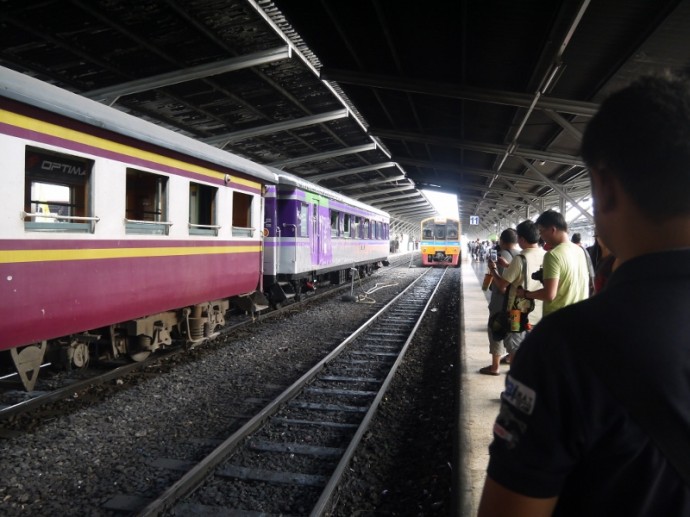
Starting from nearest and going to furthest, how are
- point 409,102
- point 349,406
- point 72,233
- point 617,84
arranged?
point 72,233 < point 349,406 < point 617,84 < point 409,102

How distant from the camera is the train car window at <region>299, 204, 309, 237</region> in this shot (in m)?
12.0

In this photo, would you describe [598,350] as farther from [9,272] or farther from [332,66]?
[332,66]

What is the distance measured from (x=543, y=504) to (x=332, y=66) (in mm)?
10275

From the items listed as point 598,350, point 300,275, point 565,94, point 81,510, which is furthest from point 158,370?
point 565,94

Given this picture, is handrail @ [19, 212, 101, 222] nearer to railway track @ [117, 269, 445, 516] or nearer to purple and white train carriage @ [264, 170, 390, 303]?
railway track @ [117, 269, 445, 516]

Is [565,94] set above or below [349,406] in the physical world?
above

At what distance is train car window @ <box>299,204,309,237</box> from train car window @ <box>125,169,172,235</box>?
5415mm

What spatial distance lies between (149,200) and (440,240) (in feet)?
80.4

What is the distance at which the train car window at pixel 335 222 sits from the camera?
50.7ft

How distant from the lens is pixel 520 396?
95 centimetres

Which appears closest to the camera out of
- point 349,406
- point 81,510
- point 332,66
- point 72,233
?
point 81,510

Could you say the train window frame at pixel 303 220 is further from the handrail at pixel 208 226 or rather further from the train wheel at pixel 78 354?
the train wheel at pixel 78 354

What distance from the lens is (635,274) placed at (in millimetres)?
977

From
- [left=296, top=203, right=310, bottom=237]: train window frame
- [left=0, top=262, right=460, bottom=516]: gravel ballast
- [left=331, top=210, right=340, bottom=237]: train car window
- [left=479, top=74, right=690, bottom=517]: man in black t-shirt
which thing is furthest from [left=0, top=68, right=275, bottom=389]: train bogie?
[left=331, top=210, right=340, bottom=237]: train car window
